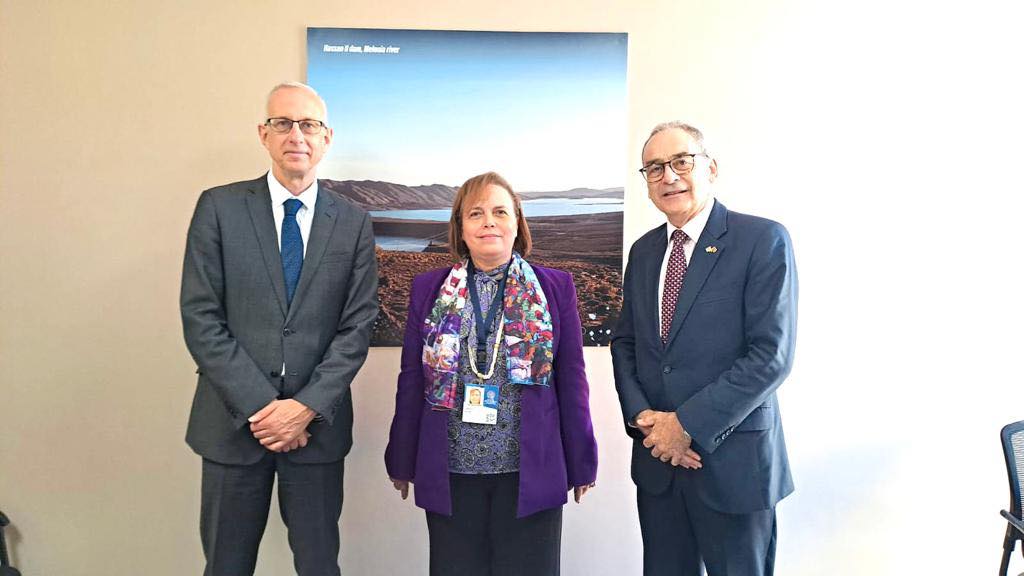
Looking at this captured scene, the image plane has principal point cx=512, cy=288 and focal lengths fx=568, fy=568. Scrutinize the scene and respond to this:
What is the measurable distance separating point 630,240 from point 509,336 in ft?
3.72

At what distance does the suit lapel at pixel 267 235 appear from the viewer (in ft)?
6.05

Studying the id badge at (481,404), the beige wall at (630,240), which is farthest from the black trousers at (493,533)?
the beige wall at (630,240)

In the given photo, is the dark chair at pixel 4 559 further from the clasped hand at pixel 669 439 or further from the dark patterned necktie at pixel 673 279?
the dark patterned necktie at pixel 673 279

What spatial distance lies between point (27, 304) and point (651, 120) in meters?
3.01

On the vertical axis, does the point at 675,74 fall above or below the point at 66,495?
above

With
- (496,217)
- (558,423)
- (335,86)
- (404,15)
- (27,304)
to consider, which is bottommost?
(558,423)

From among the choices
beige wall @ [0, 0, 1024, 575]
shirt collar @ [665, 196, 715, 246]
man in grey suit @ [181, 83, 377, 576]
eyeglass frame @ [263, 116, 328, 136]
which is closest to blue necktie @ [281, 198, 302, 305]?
man in grey suit @ [181, 83, 377, 576]

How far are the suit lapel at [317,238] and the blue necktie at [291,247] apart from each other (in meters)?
0.02

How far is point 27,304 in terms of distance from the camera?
8.57 feet

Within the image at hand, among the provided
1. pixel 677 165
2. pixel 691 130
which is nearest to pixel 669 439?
pixel 677 165

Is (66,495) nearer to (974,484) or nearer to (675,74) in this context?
(675,74)

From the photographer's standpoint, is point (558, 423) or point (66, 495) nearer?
point (558, 423)

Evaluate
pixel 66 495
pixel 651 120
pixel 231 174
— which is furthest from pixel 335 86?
pixel 66 495

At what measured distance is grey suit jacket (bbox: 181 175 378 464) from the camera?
1.79 m
